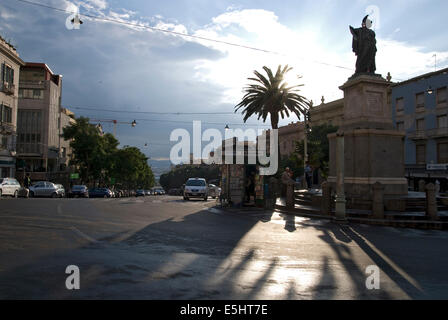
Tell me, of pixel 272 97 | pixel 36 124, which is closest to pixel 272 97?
pixel 272 97

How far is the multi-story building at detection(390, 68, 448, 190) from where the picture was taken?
41.7 meters

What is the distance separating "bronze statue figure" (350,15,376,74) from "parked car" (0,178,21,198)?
81.7 feet

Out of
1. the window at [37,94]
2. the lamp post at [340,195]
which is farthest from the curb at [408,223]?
the window at [37,94]

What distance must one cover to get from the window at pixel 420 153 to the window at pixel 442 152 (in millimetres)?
1847

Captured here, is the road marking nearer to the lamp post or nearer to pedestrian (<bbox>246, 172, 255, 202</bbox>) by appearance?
the lamp post

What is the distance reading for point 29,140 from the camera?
177 ft

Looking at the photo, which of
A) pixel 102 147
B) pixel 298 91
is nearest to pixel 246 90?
pixel 298 91

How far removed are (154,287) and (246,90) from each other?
2721 centimetres

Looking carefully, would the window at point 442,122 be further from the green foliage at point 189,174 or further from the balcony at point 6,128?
the green foliage at point 189,174

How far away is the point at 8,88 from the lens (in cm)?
3959

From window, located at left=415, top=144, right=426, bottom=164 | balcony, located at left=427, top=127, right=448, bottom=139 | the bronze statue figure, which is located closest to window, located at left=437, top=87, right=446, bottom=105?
balcony, located at left=427, top=127, right=448, bottom=139

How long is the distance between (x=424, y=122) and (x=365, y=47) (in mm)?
31107
